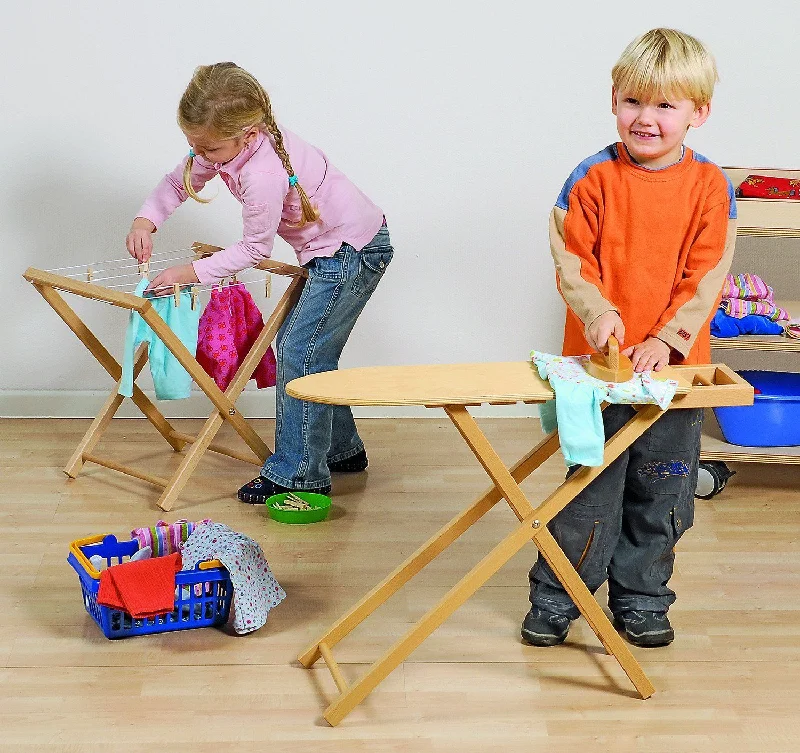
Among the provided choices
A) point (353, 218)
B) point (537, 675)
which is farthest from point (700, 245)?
point (353, 218)

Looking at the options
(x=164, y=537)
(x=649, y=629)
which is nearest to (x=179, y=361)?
(x=164, y=537)

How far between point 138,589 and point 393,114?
1874 millimetres

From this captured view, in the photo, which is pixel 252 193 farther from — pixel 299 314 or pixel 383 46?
pixel 383 46

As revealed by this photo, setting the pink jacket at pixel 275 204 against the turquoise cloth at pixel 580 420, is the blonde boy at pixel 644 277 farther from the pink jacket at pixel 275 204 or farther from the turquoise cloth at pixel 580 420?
the pink jacket at pixel 275 204

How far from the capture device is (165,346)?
118 inches

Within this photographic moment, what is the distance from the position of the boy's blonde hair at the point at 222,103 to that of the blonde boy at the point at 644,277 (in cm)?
92

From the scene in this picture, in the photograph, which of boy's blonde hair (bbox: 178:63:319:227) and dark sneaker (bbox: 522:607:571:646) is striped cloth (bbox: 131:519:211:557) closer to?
dark sneaker (bbox: 522:607:571:646)

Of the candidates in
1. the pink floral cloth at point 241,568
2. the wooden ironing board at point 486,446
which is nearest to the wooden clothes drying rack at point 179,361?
the pink floral cloth at point 241,568

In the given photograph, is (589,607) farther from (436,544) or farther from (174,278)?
(174,278)

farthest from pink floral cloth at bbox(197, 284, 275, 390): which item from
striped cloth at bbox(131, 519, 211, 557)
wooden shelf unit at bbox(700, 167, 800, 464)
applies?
wooden shelf unit at bbox(700, 167, 800, 464)

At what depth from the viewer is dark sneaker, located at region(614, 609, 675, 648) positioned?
2.30 metres

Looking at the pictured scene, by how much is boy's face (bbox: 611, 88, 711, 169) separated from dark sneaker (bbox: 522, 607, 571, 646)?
918 millimetres

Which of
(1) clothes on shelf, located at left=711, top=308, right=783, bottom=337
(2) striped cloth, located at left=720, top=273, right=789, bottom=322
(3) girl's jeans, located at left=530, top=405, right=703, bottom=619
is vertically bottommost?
(3) girl's jeans, located at left=530, top=405, right=703, bottom=619

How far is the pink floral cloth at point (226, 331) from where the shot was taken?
10.2 feet
